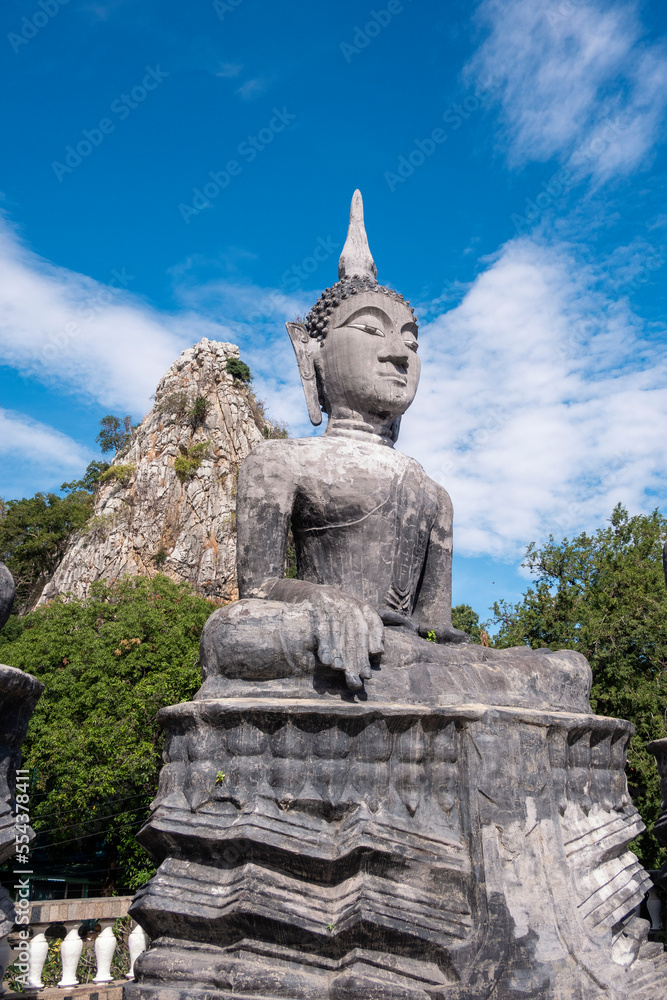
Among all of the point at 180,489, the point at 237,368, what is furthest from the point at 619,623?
the point at 237,368

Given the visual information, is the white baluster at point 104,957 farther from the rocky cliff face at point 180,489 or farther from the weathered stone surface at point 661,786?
the rocky cliff face at point 180,489

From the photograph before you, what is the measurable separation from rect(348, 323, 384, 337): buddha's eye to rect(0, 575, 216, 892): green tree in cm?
1370

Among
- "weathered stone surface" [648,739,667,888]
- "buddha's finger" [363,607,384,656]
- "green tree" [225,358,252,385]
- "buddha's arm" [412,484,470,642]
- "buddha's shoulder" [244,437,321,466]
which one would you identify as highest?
"green tree" [225,358,252,385]

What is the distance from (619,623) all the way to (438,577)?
37.6 feet

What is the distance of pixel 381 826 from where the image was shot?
3168 mm

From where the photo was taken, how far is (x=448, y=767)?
337 centimetres

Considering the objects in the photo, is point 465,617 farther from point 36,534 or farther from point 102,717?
point 36,534

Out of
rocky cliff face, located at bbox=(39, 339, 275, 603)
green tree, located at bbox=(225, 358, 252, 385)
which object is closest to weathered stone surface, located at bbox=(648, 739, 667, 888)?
rocky cliff face, located at bbox=(39, 339, 275, 603)

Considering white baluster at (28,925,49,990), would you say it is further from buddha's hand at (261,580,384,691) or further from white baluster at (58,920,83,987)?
buddha's hand at (261,580,384,691)

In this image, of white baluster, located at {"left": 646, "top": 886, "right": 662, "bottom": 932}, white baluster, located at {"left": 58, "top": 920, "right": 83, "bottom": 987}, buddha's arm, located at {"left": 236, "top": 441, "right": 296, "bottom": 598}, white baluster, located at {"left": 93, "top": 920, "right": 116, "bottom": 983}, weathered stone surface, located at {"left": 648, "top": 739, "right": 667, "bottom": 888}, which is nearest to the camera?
buddha's arm, located at {"left": 236, "top": 441, "right": 296, "bottom": 598}

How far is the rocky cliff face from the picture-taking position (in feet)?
122

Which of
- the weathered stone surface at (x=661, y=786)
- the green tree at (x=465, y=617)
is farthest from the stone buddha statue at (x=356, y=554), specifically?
the green tree at (x=465, y=617)

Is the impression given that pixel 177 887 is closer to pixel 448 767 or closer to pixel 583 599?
pixel 448 767

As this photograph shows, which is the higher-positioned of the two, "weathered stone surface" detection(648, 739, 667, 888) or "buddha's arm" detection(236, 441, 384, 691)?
"buddha's arm" detection(236, 441, 384, 691)
